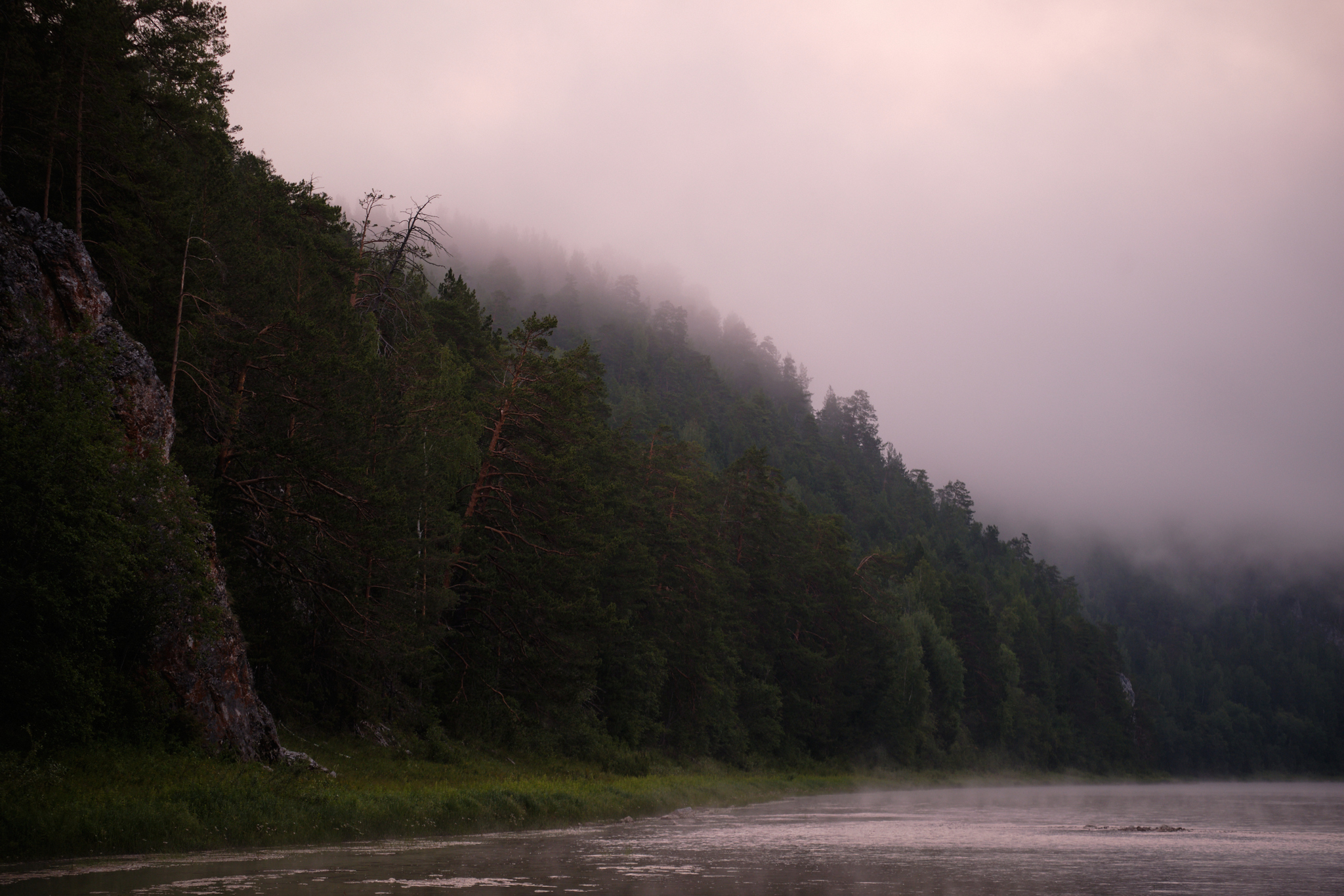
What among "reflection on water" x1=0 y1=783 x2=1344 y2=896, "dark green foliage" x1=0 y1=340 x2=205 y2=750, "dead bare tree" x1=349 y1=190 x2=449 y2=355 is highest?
"dead bare tree" x1=349 y1=190 x2=449 y2=355

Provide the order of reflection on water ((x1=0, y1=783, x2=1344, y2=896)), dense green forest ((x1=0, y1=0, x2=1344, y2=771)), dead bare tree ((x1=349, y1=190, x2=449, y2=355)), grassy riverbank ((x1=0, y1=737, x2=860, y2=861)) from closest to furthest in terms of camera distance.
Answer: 1. reflection on water ((x1=0, y1=783, x2=1344, y2=896))
2. grassy riverbank ((x1=0, y1=737, x2=860, y2=861))
3. dense green forest ((x1=0, y1=0, x2=1344, y2=771))
4. dead bare tree ((x1=349, y1=190, x2=449, y2=355))

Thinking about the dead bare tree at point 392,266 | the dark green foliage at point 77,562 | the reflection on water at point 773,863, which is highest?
the dead bare tree at point 392,266

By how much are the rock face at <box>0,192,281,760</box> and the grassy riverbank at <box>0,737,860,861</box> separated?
1.58m

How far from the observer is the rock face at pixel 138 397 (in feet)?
72.7

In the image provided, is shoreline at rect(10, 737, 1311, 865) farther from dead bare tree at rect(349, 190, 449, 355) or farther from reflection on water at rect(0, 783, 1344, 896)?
A: dead bare tree at rect(349, 190, 449, 355)

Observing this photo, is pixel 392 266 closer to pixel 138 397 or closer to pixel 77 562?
pixel 138 397

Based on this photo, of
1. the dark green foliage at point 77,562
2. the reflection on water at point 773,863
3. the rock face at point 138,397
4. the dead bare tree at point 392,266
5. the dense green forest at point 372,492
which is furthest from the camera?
the dead bare tree at point 392,266

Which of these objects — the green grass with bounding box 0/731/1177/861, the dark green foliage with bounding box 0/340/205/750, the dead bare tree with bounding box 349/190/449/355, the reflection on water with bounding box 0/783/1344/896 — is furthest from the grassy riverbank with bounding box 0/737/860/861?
the dead bare tree with bounding box 349/190/449/355

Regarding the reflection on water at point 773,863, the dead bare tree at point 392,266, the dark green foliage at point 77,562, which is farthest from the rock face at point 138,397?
the dead bare tree at point 392,266

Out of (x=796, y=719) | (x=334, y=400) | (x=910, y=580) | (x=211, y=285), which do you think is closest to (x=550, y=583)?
(x=334, y=400)

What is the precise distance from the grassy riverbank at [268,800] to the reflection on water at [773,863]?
88 centimetres

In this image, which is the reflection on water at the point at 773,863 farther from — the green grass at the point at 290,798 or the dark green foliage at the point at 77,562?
the dark green foliage at the point at 77,562

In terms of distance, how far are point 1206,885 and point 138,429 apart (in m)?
24.4

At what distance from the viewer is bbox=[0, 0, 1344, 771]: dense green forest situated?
85.6 feet
